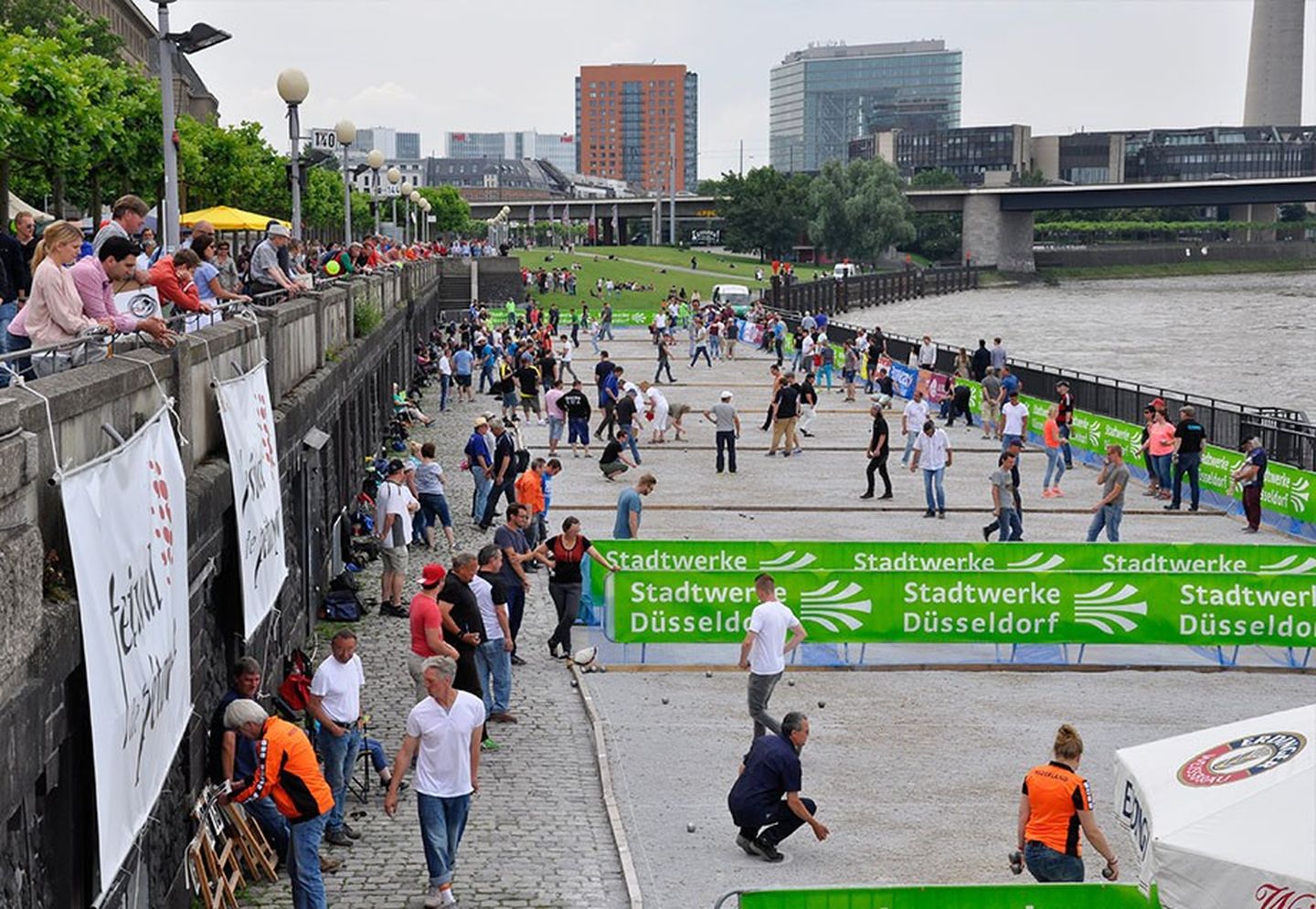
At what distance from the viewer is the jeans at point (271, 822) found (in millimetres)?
11994

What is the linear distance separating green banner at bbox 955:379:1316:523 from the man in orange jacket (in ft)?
64.8

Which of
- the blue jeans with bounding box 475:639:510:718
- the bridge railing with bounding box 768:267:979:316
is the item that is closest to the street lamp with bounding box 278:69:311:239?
the blue jeans with bounding box 475:639:510:718

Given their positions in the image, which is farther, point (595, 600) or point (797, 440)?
point (797, 440)

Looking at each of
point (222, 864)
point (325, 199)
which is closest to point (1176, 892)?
point (222, 864)

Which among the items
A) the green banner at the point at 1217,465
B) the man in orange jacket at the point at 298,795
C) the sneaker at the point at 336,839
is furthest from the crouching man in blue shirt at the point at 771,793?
the green banner at the point at 1217,465

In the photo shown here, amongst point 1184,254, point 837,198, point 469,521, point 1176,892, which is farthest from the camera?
point 1184,254

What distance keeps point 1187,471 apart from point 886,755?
16.0 metres

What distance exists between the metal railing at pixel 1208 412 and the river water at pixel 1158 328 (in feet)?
57.6

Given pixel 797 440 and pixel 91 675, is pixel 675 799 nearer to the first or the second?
pixel 91 675

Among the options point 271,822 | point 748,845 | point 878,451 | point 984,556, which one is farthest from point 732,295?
point 271,822

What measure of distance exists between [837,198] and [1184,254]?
46.1 metres

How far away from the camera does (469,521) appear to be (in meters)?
27.3

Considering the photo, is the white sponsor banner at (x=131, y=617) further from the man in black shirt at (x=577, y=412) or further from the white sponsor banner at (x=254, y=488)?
the man in black shirt at (x=577, y=412)

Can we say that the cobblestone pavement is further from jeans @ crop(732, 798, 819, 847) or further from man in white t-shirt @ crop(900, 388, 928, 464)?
man in white t-shirt @ crop(900, 388, 928, 464)
